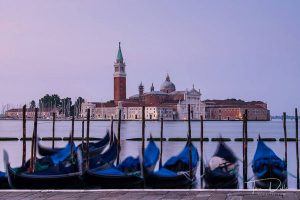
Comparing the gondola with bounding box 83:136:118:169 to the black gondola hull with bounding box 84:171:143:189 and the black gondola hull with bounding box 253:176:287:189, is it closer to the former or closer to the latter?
the black gondola hull with bounding box 84:171:143:189

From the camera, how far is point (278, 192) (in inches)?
309

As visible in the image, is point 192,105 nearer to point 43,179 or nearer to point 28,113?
point 28,113

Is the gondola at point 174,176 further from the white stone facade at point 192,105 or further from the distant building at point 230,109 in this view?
the distant building at point 230,109

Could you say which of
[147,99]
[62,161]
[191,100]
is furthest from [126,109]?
[62,161]

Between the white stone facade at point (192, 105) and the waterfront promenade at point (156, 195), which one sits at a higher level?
the white stone facade at point (192, 105)

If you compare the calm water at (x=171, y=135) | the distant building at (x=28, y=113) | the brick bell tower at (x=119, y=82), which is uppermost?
the brick bell tower at (x=119, y=82)

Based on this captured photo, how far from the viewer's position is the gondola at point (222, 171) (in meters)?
11.4

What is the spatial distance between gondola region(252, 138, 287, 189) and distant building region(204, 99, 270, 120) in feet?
356

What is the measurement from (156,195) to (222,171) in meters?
4.23

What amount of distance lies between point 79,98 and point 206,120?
2968 centimetres

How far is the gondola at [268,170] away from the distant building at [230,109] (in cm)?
10839

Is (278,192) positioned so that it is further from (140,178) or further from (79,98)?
(79,98)

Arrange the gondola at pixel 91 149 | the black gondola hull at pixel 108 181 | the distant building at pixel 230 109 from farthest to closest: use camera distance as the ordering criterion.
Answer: the distant building at pixel 230 109
the gondola at pixel 91 149
the black gondola hull at pixel 108 181

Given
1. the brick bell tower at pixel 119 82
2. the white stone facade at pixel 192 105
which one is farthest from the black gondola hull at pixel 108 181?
the brick bell tower at pixel 119 82
